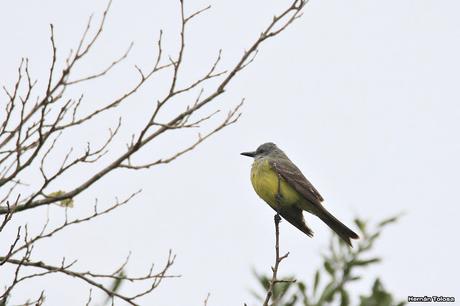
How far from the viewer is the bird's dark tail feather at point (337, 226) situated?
774 cm

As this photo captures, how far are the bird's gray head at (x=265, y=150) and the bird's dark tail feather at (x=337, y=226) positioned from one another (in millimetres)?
1619

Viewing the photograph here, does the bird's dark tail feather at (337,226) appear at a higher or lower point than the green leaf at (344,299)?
higher

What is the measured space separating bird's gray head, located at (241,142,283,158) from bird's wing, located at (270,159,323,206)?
71cm

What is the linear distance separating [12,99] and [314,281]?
3524 mm

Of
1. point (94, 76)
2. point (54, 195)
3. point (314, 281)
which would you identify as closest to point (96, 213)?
point (54, 195)

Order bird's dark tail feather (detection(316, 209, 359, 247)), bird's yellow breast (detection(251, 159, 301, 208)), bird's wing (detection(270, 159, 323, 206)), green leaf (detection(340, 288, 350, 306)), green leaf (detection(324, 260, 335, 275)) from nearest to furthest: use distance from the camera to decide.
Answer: green leaf (detection(340, 288, 350, 306)) → green leaf (detection(324, 260, 335, 275)) → bird's dark tail feather (detection(316, 209, 359, 247)) → bird's yellow breast (detection(251, 159, 301, 208)) → bird's wing (detection(270, 159, 323, 206))

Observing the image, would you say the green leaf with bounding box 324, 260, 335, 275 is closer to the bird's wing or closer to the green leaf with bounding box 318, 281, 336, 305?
the green leaf with bounding box 318, 281, 336, 305

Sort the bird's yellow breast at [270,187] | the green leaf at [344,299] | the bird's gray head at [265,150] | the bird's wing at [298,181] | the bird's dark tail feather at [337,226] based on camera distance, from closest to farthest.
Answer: the green leaf at [344,299] → the bird's dark tail feather at [337,226] → the bird's yellow breast at [270,187] → the bird's wing at [298,181] → the bird's gray head at [265,150]

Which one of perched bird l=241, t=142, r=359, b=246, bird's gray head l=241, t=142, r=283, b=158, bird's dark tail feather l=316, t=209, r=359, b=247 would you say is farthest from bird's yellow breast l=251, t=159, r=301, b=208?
bird's gray head l=241, t=142, r=283, b=158

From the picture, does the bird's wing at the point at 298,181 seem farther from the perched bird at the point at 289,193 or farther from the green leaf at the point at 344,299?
the green leaf at the point at 344,299

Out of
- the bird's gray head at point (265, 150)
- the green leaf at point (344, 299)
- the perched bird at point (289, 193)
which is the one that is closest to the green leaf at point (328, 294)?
the green leaf at point (344, 299)

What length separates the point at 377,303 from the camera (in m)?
6.45

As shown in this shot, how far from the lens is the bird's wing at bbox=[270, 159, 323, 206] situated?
860 centimetres

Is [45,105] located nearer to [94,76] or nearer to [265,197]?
[94,76]
